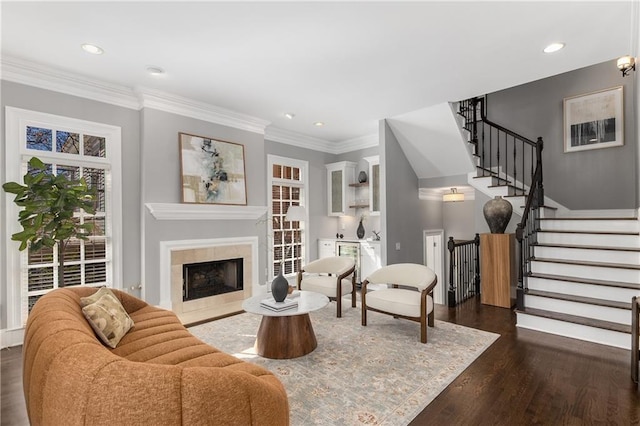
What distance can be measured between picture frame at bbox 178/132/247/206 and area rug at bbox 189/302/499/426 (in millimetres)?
1805

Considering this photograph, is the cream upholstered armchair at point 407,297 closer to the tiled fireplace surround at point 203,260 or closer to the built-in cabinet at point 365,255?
the built-in cabinet at point 365,255

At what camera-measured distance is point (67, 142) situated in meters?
3.79

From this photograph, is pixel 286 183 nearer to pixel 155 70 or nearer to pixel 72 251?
pixel 155 70

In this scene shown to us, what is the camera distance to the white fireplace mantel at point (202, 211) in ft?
13.9

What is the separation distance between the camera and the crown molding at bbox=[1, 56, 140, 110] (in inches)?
134

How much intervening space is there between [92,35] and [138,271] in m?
2.77

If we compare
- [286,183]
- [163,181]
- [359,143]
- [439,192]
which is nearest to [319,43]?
[163,181]

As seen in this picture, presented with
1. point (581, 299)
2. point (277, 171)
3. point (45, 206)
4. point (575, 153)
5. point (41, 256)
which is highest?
point (575, 153)

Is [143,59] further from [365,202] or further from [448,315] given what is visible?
[448,315]

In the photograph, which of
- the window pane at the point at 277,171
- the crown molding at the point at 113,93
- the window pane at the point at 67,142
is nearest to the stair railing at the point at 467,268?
the window pane at the point at 277,171

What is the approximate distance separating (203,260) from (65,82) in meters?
2.74

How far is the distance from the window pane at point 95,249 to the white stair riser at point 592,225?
20.6ft

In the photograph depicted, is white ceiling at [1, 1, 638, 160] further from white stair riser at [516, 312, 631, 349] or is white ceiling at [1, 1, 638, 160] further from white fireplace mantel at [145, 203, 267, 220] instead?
white stair riser at [516, 312, 631, 349]

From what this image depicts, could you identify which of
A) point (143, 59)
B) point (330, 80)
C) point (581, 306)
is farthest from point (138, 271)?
point (581, 306)
